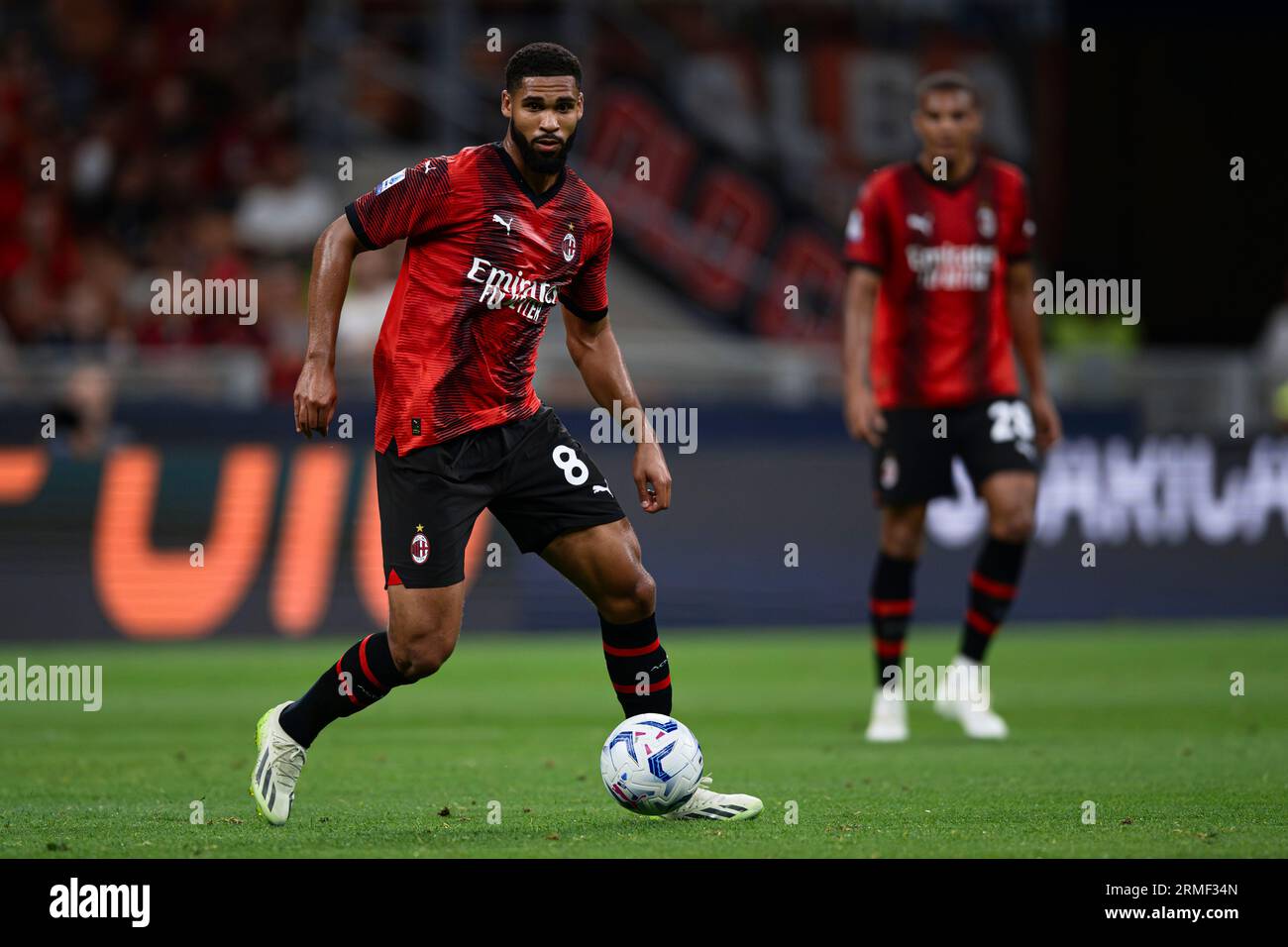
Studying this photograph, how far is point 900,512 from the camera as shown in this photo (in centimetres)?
925

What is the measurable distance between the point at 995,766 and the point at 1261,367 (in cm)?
869

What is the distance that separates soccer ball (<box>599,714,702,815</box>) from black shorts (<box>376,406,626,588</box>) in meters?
0.71

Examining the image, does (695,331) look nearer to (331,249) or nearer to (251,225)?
(251,225)

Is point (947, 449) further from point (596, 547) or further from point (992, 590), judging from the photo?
point (596, 547)

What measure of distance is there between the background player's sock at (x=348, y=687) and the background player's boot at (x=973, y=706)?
3.29m

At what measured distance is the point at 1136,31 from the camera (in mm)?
20703

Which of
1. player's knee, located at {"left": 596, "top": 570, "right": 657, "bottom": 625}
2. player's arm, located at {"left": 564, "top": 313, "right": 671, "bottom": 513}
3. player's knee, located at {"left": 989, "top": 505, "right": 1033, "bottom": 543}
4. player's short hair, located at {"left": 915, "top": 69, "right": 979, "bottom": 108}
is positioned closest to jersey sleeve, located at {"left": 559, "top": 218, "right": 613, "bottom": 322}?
player's arm, located at {"left": 564, "top": 313, "right": 671, "bottom": 513}

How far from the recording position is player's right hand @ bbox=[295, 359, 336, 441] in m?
5.98

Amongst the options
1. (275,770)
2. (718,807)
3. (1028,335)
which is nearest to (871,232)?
(1028,335)

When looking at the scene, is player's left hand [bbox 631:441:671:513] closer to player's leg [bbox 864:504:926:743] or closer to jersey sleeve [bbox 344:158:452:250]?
jersey sleeve [bbox 344:158:452:250]

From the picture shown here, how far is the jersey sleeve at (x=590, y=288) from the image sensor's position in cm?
681

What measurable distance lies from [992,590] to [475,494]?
346cm

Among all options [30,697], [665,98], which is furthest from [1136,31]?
[30,697]

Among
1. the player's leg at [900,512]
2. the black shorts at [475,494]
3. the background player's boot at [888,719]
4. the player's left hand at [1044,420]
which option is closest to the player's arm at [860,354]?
the player's leg at [900,512]
